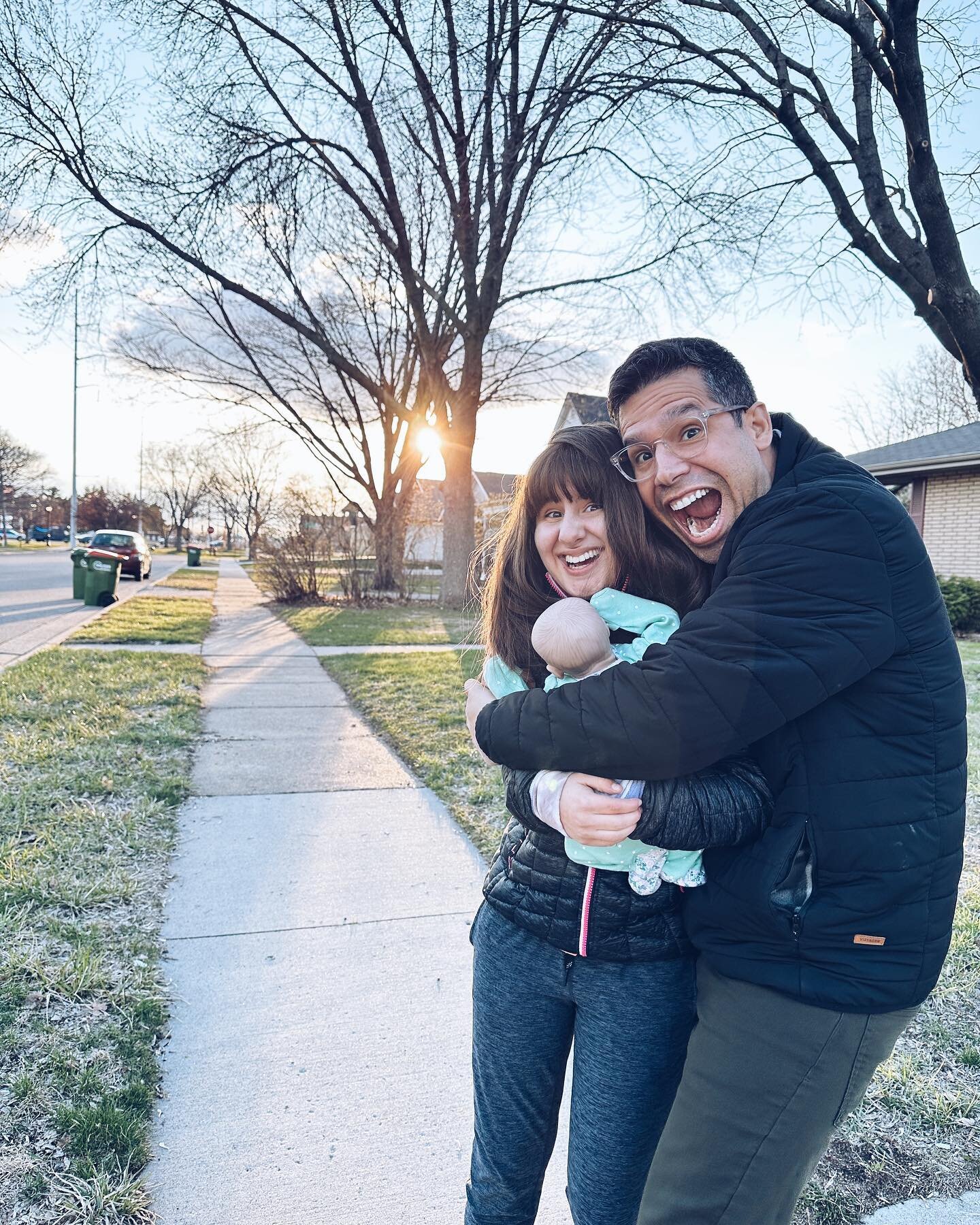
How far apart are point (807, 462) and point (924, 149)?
2.22m

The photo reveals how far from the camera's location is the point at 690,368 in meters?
1.64

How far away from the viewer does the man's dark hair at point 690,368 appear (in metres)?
1.63

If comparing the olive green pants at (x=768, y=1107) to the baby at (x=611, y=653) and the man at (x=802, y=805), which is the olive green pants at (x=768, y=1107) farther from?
the baby at (x=611, y=653)

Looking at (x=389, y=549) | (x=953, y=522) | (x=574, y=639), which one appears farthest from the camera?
(x=389, y=549)

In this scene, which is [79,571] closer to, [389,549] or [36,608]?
[36,608]

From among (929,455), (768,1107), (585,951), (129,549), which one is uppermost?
(929,455)

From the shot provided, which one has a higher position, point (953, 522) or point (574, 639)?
point (953, 522)

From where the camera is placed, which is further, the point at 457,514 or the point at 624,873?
the point at 457,514

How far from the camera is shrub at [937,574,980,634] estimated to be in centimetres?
1431

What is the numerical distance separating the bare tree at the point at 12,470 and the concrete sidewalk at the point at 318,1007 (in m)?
65.5

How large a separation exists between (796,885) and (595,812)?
330 mm

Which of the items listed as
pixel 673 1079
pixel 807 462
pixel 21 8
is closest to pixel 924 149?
pixel 807 462

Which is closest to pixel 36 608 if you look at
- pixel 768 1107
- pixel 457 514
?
pixel 457 514

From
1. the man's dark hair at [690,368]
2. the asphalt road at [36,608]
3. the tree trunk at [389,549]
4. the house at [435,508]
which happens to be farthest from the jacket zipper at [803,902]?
the house at [435,508]
